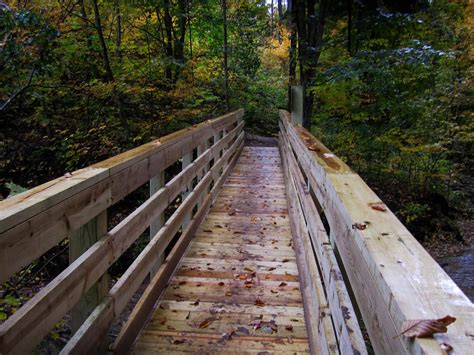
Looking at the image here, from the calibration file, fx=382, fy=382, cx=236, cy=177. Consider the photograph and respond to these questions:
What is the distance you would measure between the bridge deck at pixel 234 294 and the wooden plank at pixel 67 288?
0.79 m

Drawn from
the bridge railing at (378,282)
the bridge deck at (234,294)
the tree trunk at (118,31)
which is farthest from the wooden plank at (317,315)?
the tree trunk at (118,31)

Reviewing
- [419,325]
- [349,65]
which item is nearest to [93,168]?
[419,325]

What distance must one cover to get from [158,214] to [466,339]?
256 centimetres

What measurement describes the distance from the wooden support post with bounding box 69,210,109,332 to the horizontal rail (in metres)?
0.09

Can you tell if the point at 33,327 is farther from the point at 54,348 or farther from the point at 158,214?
the point at 54,348

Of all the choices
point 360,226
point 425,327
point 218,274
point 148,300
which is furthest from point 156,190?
point 425,327

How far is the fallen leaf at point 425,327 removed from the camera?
2.66 feet

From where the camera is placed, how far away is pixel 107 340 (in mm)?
2150

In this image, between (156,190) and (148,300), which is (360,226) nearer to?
(148,300)

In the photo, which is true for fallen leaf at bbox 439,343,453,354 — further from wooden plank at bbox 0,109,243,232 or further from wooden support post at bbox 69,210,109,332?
wooden support post at bbox 69,210,109,332

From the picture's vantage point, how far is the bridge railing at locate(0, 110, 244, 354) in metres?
1.36

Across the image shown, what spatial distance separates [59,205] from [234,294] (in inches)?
81.9

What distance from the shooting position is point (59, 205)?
162 cm

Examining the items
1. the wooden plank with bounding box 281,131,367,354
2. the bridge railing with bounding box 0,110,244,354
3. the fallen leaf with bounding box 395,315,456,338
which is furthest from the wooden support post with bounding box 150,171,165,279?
the fallen leaf with bounding box 395,315,456,338
